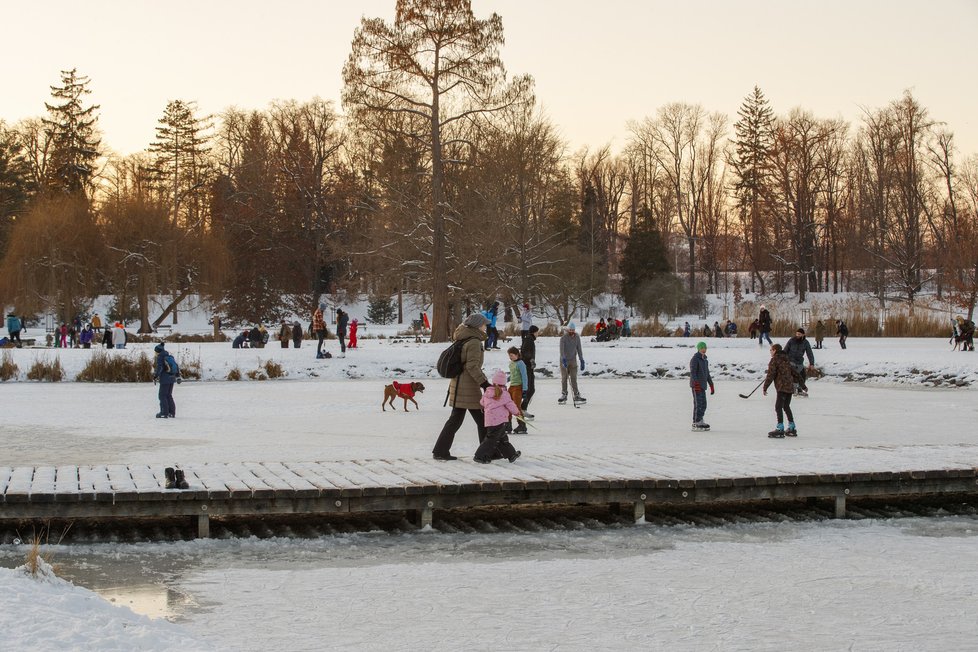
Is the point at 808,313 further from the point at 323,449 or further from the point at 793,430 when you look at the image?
the point at 323,449

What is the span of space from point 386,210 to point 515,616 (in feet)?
105

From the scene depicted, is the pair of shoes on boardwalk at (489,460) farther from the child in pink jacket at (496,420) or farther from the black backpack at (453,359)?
the black backpack at (453,359)

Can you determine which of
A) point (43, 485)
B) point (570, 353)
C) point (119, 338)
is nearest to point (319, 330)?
point (119, 338)

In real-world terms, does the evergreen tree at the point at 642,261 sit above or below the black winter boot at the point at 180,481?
above

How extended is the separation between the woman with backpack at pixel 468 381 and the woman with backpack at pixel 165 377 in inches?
278

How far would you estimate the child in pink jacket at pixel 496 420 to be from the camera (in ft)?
34.1

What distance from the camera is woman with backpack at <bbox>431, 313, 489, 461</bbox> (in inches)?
405

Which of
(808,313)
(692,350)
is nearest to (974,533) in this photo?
(692,350)

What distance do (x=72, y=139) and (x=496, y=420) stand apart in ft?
207

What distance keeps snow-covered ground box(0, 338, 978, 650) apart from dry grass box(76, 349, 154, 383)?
994 cm

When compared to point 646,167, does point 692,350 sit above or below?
below

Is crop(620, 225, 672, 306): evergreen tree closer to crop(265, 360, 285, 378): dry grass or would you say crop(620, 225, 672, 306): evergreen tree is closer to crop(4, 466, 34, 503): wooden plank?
crop(265, 360, 285, 378): dry grass

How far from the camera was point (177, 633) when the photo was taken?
562 cm

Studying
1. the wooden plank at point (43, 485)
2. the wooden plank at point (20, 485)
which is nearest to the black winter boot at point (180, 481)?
the wooden plank at point (43, 485)
